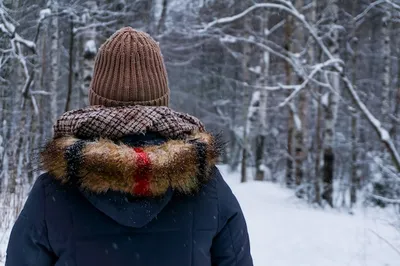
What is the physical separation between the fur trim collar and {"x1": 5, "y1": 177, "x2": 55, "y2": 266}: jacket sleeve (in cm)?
9

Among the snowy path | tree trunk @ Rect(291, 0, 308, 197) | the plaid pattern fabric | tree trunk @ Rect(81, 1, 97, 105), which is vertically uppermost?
tree trunk @ Rect(81, 1, 97, 105)

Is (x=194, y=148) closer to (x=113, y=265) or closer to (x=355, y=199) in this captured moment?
(x=113, y=265)

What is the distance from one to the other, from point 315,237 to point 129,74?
6.88 m

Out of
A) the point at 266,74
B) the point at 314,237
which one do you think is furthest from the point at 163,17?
the point at 314,237

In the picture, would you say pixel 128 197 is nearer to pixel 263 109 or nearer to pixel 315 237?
pixel 315 237

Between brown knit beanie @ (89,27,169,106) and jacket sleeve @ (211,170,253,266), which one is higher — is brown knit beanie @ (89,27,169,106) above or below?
above

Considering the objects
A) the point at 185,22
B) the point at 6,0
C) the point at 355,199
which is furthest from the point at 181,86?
the point at 6,0

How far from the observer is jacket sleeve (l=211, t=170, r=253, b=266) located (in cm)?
155

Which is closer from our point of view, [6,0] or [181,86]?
[6,0]

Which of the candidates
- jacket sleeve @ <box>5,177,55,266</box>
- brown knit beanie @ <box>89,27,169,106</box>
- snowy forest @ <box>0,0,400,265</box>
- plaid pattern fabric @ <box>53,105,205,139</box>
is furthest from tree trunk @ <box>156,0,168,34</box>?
jacket sleeve @ <box>5,177,55,266</box>

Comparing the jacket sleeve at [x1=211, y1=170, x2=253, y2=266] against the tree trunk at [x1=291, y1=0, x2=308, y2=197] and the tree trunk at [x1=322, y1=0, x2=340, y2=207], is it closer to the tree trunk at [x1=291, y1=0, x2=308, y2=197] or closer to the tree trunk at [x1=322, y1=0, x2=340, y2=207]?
the tree trunk at [x1=322, y1=0, x2=340, y2=207]

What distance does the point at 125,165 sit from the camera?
1.36 meters

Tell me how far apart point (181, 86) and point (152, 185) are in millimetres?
25438

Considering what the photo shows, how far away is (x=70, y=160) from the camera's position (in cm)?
139
